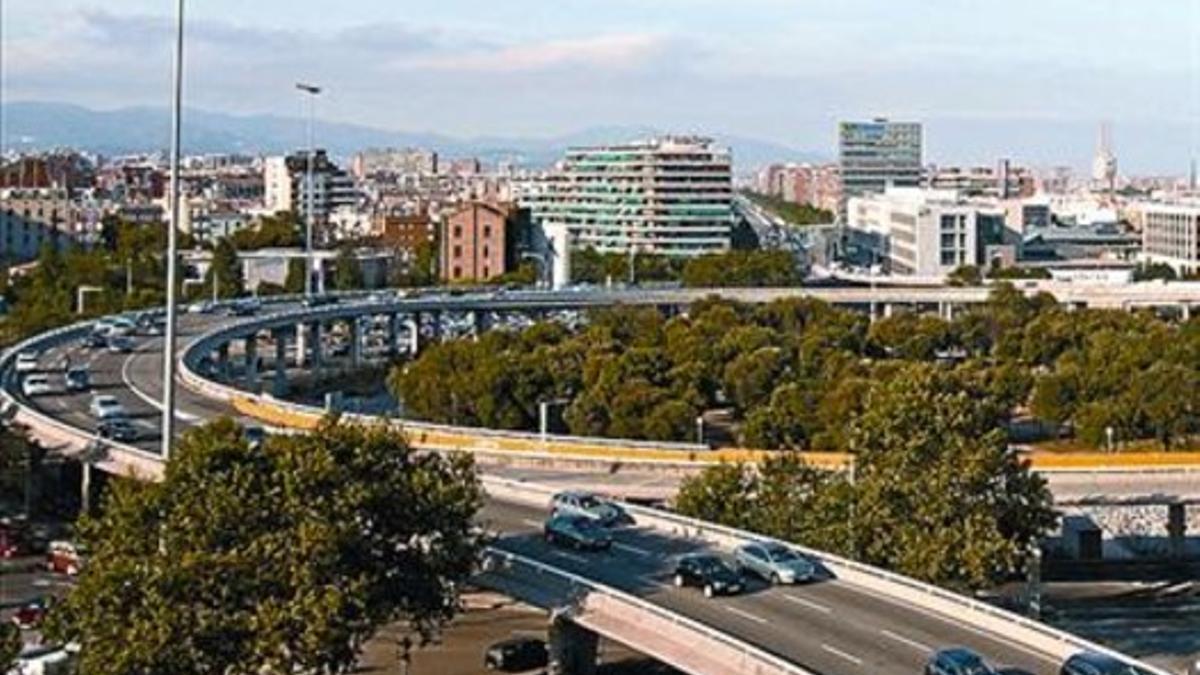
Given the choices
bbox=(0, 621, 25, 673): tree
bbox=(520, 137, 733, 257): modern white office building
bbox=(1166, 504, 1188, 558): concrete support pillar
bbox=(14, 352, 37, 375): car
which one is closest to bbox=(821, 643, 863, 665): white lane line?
bbox=(0, 621, 25, 673): tree

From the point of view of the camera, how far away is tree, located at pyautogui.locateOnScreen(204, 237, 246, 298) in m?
106

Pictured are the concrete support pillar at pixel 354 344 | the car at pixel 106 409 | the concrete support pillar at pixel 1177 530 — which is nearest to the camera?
the concrete support pillar at pixel 1177 530

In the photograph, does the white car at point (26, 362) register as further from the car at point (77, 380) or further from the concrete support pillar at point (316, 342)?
the concrete support pillar at point (316, 342)

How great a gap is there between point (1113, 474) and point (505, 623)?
16.5 m

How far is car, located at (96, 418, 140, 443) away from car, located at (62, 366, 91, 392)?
9053 millimetres

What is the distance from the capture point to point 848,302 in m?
106

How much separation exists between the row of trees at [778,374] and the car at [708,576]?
22.1 m

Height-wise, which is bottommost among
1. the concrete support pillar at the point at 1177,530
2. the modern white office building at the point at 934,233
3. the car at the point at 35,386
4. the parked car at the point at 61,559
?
the parked car at the point at 61,559

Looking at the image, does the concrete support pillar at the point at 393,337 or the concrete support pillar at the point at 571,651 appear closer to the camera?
the concrete support pillar at the point at 571,651

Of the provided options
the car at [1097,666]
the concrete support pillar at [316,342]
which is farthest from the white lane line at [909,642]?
the concrete support pillar at [316,342]

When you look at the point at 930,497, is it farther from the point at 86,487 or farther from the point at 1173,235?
the point at 1173,235

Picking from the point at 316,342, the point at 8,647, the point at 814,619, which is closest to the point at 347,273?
the point at 316,342

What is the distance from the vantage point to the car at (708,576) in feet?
87.1

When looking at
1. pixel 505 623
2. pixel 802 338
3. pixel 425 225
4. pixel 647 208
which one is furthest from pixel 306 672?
pixel 425 225
